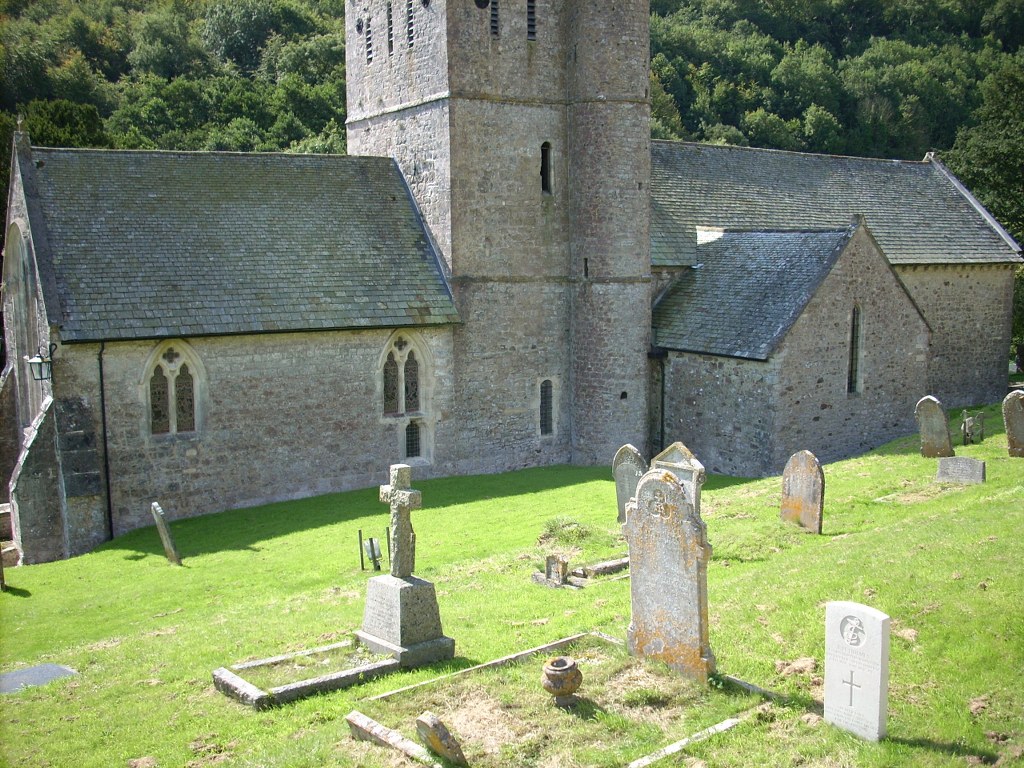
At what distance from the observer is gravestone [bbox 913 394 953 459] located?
843 inches

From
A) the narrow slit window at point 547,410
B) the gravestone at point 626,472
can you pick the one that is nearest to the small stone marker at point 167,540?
the gravestone at point 626,472

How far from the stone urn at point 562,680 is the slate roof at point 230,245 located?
513 inches

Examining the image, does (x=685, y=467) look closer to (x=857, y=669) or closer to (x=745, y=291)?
(x=857, y=669)

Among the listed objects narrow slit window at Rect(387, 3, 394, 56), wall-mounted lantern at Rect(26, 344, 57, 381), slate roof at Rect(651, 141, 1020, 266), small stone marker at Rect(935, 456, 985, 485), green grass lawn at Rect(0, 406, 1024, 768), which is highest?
narrow slit window at Rect(387, 3, 394, 56)

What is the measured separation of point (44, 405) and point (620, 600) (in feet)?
40.6

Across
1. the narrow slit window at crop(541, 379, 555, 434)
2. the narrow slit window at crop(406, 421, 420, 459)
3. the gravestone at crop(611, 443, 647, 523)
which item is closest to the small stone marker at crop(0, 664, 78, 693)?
the gravestone at crop(611, 443, 647, 523)

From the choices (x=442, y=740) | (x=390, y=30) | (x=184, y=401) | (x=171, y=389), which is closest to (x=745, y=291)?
(x=390, y=30)

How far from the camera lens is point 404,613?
456 inches

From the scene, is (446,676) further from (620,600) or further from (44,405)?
(44,405)

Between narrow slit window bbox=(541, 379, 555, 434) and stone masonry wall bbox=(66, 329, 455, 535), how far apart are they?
2907 millimetres

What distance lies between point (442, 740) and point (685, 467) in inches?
314

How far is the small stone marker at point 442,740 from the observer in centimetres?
888

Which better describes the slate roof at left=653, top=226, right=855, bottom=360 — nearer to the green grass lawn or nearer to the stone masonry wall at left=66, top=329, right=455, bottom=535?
the green grass lawn

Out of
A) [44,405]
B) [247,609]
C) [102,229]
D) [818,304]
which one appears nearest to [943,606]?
[247,609]
